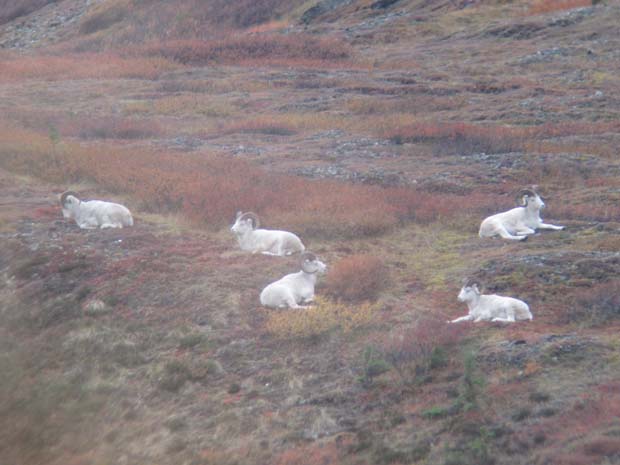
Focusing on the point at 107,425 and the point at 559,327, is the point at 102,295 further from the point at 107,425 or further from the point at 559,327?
the point at 559,327

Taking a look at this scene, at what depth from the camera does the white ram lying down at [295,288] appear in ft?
40.2

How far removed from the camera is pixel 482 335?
10.9 metres

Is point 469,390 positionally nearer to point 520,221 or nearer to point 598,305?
point 598,305

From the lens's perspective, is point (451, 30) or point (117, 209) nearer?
point (117, 209)

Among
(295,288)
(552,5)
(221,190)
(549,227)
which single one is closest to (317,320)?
(295,288)

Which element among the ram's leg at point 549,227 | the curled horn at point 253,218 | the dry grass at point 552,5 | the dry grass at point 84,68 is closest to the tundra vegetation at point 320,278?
the ram's leg at point 549,227

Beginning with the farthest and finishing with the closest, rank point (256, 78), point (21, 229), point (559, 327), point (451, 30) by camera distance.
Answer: point (451, 30)
point (256, 78)
point (21, 229)
point (559, 327)

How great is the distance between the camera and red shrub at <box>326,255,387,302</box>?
41.6ft

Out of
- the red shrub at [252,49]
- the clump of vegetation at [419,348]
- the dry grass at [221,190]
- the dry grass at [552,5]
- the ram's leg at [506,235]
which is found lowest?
the dry grass at [552,5]

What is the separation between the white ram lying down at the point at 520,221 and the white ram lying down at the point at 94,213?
6931 millimetres

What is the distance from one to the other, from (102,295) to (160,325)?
1.57m

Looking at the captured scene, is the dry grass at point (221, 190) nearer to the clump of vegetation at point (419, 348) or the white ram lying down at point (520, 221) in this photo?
the white ram lying down at point (520, 221)

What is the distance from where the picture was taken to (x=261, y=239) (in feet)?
48.5

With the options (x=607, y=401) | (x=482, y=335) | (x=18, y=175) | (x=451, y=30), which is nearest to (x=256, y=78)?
(x=451, y=30)
